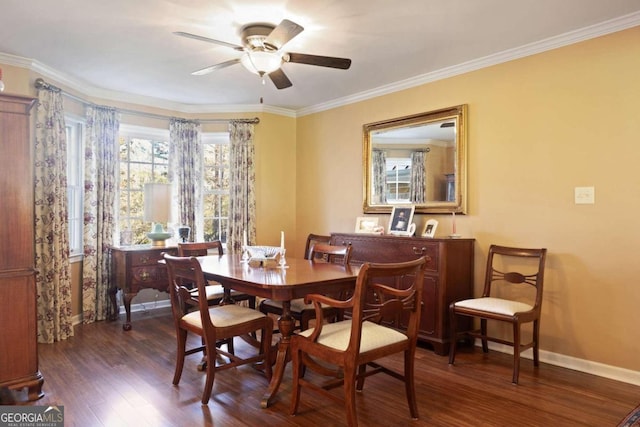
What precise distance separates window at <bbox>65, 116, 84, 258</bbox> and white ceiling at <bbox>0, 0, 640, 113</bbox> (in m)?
0.47

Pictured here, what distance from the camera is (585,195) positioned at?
10.1 ft

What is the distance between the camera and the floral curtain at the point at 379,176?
4465mm

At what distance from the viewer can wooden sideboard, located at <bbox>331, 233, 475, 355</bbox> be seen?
344 cm

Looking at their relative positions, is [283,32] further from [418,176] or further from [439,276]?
[439,276]

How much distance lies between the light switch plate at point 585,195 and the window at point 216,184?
3.83m

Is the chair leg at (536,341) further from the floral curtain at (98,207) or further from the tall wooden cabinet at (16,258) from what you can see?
the floral curtain at (98,207)

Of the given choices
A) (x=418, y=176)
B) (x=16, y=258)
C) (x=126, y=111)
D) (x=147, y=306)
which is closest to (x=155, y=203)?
(x=126, y=111)

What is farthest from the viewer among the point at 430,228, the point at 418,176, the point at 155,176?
the point at 155,176

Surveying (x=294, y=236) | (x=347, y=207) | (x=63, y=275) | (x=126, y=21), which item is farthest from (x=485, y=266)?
(x=63, y=275)

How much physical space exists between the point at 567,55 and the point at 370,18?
5.28 feet

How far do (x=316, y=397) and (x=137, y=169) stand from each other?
3.64m

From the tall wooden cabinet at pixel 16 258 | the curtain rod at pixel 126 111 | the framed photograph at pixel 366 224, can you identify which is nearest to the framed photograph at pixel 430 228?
the framed photograph at pixel 366 224

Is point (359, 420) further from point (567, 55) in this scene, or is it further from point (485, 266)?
point (567, 55)

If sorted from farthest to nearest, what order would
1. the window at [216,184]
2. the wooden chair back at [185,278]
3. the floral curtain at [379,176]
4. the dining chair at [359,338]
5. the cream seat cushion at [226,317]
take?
the window at [216,184]
the floral curtain at [379,176]
the cream seat cushion at [226,317]
the wooden chair back at [185,278]
the dining chair at [359,338]
